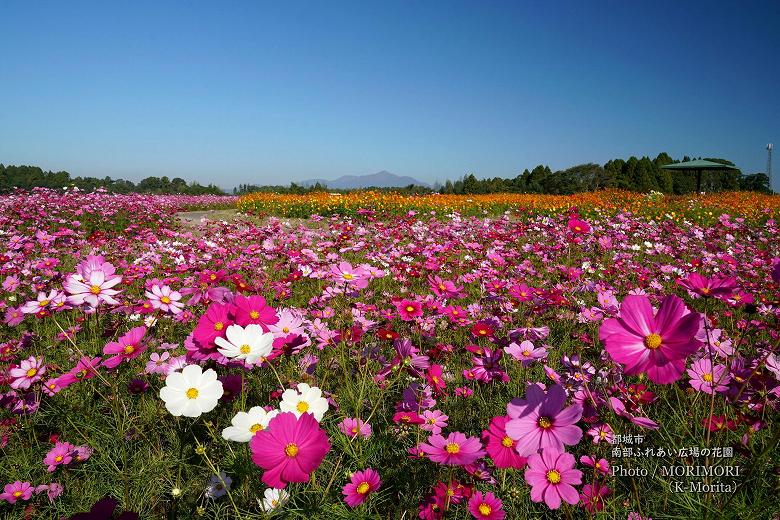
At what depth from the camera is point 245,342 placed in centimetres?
87

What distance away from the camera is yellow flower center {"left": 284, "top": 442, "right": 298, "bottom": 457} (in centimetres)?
75

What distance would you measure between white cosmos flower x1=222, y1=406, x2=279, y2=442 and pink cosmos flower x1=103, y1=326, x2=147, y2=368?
1.90 feet

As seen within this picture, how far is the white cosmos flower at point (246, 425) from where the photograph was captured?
82 centimetres

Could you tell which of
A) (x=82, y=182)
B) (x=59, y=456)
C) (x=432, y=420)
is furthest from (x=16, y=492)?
(x=82, y=182)

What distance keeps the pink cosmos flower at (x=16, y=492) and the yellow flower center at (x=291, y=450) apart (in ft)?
3.99

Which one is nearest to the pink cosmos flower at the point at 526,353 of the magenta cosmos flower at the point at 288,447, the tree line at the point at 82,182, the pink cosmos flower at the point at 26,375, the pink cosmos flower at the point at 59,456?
the magenta cosmos flower at the point at 288,447

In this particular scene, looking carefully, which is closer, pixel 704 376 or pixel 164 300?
pixel 704 376

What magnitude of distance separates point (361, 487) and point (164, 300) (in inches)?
42.5

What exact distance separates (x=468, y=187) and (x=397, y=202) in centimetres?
1746

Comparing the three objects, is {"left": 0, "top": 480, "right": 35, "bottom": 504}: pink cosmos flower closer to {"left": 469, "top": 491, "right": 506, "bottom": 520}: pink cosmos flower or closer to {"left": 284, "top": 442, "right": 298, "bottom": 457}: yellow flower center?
{"left": 284, "top": 442, "right": 298, "bottom": 457}: yellow flower center

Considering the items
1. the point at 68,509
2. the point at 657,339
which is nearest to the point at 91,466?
the point at 68,509

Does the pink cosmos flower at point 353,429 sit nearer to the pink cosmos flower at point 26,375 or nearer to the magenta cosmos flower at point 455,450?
the magenta cosmos flower at point 455,450

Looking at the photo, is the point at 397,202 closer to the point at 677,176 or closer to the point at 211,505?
the point at 211,505

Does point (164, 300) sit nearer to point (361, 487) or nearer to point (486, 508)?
point (361, 487)
